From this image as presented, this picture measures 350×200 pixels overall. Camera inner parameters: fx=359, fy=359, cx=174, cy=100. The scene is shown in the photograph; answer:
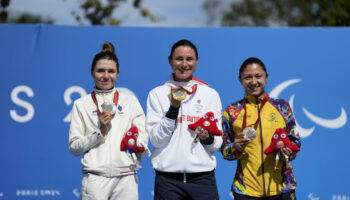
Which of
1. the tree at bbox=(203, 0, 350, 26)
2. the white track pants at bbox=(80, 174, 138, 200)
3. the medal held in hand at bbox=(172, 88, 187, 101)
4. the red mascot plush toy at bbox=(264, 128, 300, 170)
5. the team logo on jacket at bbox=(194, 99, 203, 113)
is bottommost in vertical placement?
the white track pants at bbox=(80, 174, 138, 200)

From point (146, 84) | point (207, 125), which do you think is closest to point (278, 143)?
point (207, 125)

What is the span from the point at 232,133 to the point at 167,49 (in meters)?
2.04

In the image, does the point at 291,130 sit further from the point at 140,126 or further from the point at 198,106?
the point at 140,126

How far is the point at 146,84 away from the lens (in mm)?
4625

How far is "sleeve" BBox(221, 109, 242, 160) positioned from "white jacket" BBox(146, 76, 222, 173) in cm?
9

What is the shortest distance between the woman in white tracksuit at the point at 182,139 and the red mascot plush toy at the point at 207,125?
36mm

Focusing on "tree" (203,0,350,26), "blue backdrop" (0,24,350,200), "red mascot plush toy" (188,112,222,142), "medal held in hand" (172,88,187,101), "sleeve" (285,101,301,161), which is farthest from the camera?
"tree" (203,0,350,26)

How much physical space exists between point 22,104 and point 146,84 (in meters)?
1.56

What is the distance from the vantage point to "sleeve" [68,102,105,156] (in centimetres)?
270

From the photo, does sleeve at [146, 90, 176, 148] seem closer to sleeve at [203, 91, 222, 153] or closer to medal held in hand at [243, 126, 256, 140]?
sleeve at [203, 91, 222, 153]

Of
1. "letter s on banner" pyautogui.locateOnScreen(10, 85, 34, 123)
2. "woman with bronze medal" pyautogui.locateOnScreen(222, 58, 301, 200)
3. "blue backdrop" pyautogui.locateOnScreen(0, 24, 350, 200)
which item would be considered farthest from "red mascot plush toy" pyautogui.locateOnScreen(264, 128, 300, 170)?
"letter s on banner" pyautogui.locateOnScreen(10, 85, 34, 123)

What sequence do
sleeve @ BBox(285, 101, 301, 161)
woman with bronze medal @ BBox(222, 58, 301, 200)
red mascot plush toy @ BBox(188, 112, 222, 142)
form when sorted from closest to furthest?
red mascot plush toy @ BBox(188, 112, 222, 142)
woman with bronze medal @ BBox(222, 58, 301, 200)
sleeve @ BBox(285, 101, 301, 161)

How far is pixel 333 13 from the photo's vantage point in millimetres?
19375

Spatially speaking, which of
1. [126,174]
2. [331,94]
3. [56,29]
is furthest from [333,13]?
[126,174]
